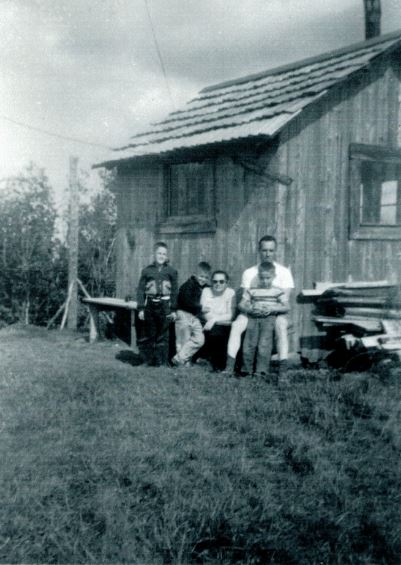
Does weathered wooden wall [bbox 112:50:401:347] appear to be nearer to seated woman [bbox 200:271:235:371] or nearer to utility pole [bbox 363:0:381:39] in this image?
seated woman [bbox 200:271:235:371]

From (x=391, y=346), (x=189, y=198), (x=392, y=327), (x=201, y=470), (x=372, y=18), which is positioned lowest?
(x=201, y=470)

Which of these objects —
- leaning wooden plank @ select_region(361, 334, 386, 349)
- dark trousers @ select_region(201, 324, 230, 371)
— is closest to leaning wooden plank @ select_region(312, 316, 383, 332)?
leaning wooden plank @ select_region(361, 334, 386, 349)

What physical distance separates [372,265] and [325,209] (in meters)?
1.17

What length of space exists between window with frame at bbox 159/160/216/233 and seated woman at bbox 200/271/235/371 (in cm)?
121

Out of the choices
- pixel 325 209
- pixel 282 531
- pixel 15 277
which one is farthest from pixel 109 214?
pixel 282 531

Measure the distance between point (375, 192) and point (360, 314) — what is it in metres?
2.52

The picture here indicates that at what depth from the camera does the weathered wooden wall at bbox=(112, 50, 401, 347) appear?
9094mm

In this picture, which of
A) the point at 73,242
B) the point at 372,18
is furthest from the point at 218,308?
the point at 372,18

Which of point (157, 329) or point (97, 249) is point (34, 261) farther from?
point (157, 329)

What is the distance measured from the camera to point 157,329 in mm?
8883

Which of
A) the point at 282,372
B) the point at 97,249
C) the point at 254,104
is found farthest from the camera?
the point at 97,249

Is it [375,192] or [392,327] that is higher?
[375,192]

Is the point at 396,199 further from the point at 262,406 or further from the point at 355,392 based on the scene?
the point at 262,406

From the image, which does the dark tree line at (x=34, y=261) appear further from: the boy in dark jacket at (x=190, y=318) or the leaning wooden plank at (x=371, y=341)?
the leaning wooden plank at (x=371, y=341)
